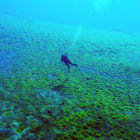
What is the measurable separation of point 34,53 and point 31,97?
562 centimetres

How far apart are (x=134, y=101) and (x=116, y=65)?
419 centimetres

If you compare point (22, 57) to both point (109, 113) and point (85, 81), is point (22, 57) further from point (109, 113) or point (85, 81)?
point (109, 113)

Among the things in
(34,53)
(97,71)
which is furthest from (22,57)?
(97,71)

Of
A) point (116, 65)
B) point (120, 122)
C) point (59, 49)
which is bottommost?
point (120, 122)

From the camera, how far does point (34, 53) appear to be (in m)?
10.4

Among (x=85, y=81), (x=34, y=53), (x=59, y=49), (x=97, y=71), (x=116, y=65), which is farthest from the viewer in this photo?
(x=59, y=49)

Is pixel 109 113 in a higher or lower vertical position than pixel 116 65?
lower

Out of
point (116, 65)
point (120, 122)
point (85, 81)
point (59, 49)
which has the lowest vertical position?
point (120, 122)

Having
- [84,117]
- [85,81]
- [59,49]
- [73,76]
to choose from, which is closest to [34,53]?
[59,49]

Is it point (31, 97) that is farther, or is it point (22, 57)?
point (22, 57)

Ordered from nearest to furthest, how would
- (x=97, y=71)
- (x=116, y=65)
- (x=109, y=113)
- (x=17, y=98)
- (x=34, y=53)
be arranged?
(x=109, y=113) → (x=17, y=98) → (x=97, y=71) → (x=116, y=65) → (x=34, y=53)

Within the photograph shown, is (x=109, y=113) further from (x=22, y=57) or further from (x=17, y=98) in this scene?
(x=22, y=57)

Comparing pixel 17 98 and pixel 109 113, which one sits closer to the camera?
pixel 109 113

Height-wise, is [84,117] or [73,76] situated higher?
[73,76]
